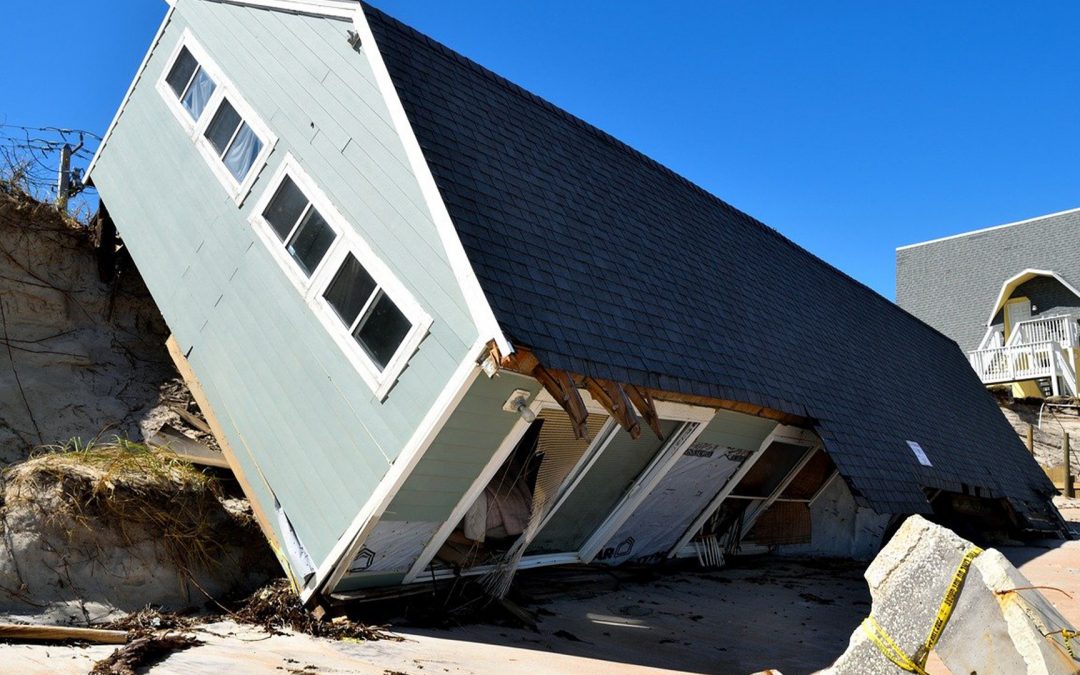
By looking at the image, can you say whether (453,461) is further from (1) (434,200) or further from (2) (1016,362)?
(2) (1016,362)

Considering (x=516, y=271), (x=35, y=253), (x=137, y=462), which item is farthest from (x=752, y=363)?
(x=35, y=253)

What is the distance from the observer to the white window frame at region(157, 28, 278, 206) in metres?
9.26

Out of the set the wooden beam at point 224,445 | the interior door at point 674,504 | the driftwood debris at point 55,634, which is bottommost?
the wooden beam at point 224,445

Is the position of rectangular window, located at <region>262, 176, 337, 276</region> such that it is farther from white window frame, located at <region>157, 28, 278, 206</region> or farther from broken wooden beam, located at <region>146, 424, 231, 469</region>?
broken wooden beam, located at <region>146, 424, 231, 469</region>

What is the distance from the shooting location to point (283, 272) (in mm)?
8555

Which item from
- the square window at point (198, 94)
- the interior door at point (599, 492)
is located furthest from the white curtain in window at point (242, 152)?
the interior door at point (599, 492)

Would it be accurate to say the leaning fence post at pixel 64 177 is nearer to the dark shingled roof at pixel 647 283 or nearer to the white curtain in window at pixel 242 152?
the white curtain in window at pixel 242 152

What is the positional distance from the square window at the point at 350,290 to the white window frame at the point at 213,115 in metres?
1.85

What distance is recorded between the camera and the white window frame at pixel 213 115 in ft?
30.4

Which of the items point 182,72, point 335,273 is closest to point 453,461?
point 335,273

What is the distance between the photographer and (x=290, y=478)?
8.13m

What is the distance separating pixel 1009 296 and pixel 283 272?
105 feet

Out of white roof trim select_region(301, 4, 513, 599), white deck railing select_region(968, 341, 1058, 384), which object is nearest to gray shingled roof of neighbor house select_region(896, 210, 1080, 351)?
white deck railing select_region(968, 341, 1058, 384)

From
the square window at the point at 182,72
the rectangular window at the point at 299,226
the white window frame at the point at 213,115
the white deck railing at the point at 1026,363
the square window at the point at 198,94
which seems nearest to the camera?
the rectangular window at the point at 299,226
